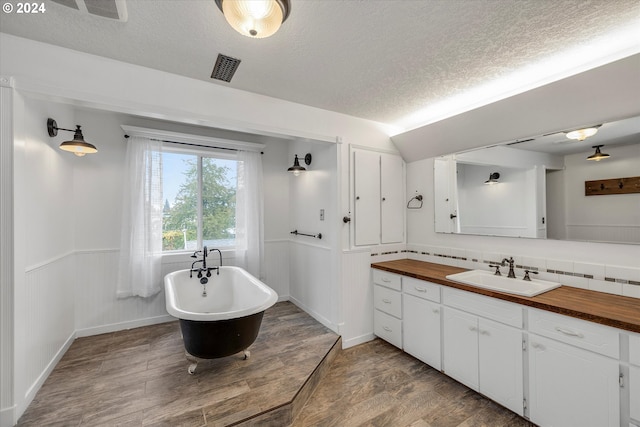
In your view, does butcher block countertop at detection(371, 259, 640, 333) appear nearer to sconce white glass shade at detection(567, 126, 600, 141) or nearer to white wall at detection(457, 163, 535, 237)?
white wall at detection(457, 163, 535, 237)

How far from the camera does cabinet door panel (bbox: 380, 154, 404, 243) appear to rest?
10.6 feet

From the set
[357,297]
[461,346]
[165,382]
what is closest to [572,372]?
[461,346]

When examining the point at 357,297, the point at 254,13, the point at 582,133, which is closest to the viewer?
the point at 254,13

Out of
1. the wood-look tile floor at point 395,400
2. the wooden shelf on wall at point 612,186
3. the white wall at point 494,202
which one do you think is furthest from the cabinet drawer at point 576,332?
the wooden shelf on wall at point 612,186

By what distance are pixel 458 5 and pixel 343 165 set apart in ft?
5.62

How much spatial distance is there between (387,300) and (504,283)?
1.12 m

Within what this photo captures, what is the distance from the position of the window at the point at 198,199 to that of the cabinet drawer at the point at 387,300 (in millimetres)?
2186

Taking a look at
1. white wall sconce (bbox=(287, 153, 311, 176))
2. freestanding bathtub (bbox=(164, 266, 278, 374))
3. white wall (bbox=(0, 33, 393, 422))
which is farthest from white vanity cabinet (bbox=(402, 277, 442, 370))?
white wall sconce (bbox=(287, 153, 311, 176))

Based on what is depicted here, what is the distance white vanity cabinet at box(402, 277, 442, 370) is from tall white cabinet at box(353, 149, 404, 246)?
0.68 metres

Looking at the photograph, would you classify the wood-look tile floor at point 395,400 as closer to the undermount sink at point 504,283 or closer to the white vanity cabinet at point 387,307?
the white vanity cabinet at point 387,307

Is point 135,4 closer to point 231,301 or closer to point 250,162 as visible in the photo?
point 250,162

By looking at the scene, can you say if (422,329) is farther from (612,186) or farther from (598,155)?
(598,155)

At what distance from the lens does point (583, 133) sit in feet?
6.62

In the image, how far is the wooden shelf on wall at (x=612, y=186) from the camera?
1.85 metres
